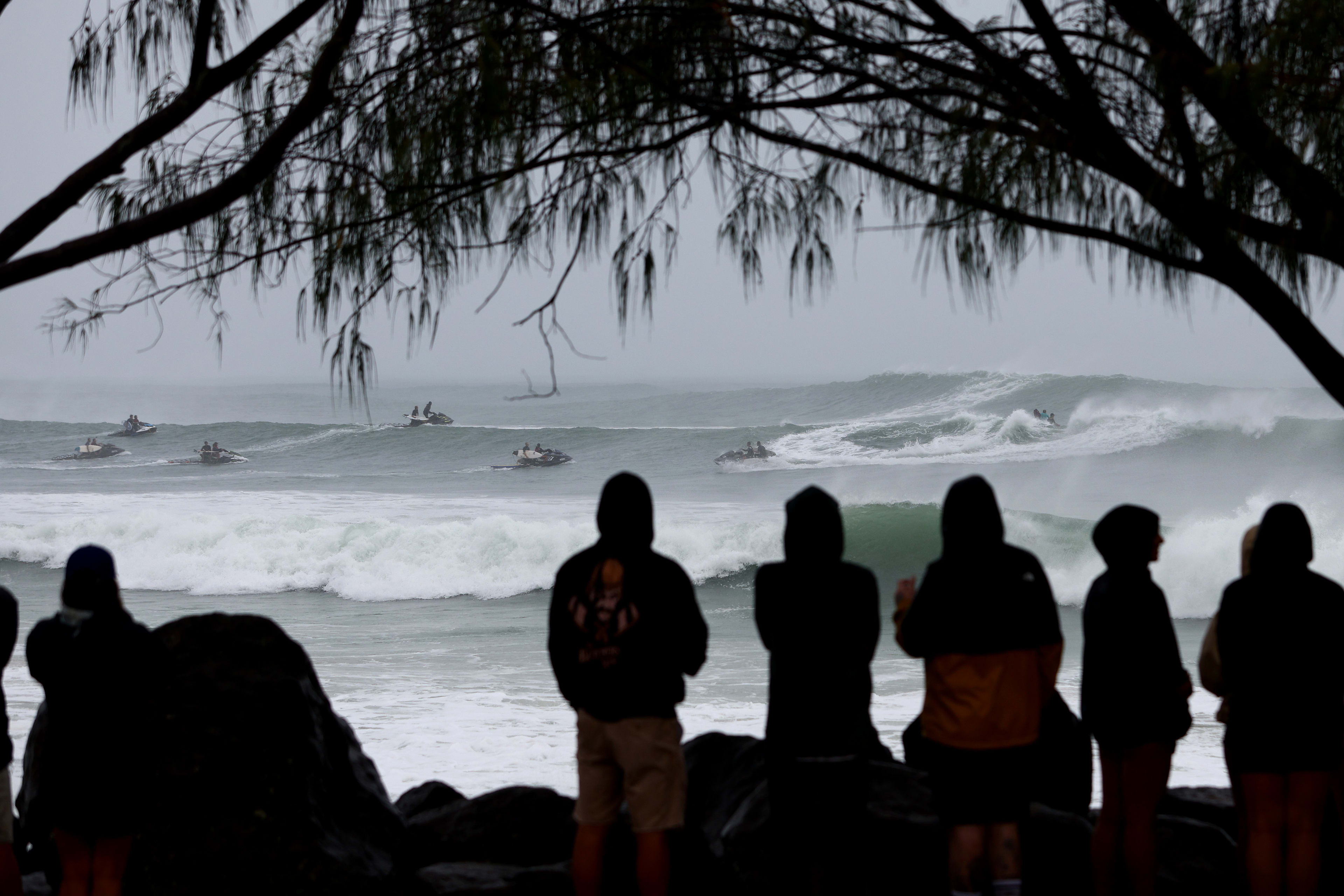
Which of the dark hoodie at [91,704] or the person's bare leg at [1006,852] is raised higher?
the dark hoodie at [91,704]

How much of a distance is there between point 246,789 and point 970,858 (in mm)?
1812

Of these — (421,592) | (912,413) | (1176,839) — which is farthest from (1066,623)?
(912,413)

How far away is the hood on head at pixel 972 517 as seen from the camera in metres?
2.45

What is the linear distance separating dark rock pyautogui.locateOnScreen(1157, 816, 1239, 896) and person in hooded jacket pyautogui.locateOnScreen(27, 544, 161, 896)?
258cm

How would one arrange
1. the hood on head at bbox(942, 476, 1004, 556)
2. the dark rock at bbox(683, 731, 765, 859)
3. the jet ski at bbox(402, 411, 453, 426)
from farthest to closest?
the jet ski at bbox(402, 411, 453, 426) < the dark rock at bbox(683, 731, 765, 859) < the hood on head at bbox(942, 476, 1004, 556)

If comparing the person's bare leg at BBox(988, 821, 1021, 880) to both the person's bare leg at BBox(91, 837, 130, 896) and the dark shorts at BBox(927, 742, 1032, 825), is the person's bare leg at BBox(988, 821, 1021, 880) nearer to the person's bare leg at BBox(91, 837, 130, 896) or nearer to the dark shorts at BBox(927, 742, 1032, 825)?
the dark shorts at BBox(927, 742, 1032, 825)

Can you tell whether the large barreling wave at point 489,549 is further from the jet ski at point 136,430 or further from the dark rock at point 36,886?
the jet ski at point 136,430

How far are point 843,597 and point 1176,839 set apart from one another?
1449 millimetres

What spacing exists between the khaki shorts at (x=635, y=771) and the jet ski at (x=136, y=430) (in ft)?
131

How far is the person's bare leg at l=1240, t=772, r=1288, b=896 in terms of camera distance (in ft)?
8.68

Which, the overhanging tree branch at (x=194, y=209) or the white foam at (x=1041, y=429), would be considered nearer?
the overhanging tree branch at (x=194, y=209)

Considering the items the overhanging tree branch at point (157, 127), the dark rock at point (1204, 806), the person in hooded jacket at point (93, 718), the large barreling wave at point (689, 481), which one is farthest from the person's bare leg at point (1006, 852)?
the large barreling wave at point (689, 481)

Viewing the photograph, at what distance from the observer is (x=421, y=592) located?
17.3 m

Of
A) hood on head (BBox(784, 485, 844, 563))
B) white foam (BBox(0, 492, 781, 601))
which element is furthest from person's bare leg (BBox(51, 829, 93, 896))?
white foam (BBox(0, 492, 781, 601))
